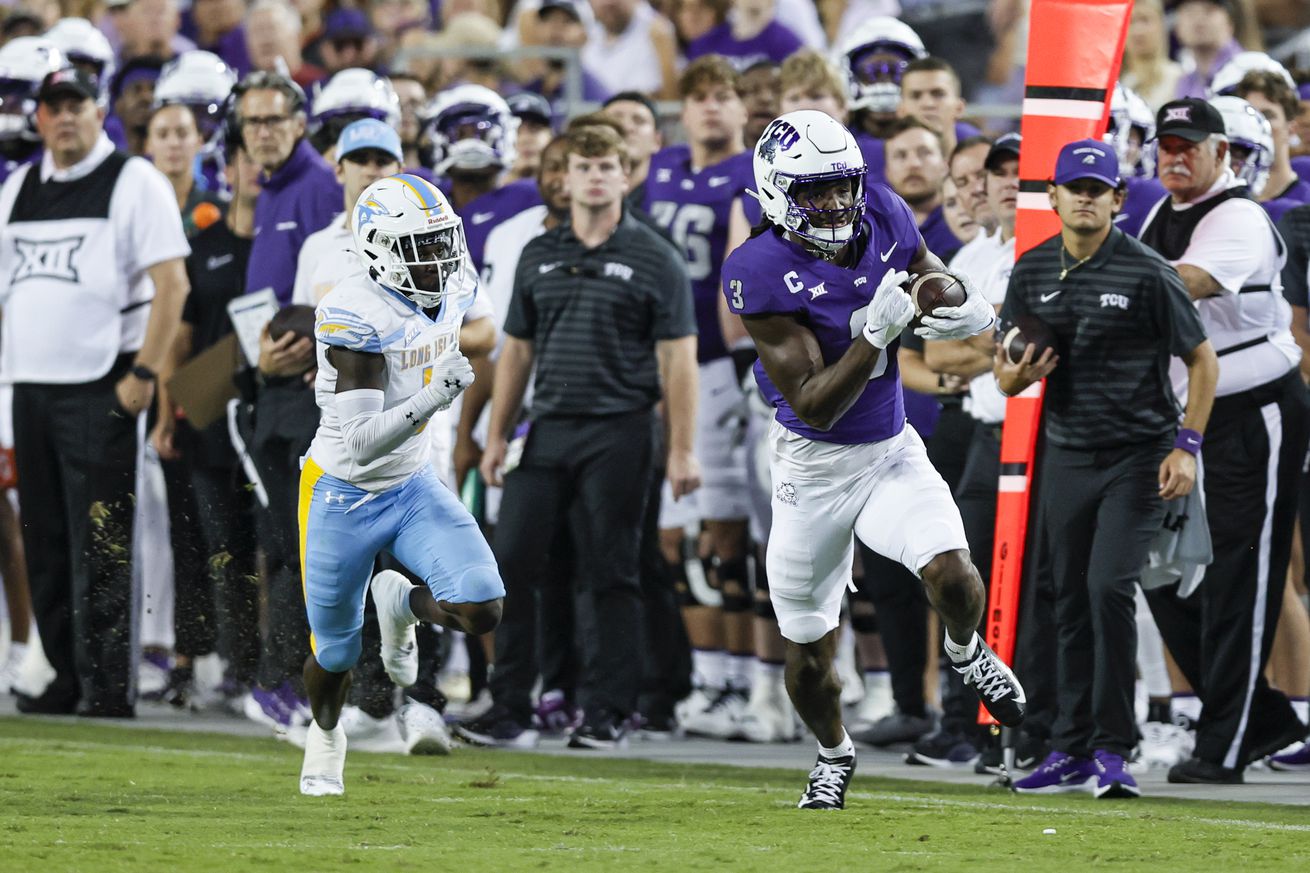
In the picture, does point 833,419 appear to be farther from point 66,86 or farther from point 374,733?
point 66,86

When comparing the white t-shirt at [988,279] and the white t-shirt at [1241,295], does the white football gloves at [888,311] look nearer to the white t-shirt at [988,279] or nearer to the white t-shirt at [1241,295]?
the white t-shirt at [988,279]

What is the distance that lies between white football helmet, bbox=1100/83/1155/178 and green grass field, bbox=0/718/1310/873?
3009mm

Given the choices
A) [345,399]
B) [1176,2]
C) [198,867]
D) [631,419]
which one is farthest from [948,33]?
[198,867]

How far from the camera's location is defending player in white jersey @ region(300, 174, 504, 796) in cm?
752

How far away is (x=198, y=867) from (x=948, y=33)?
9.41 meters

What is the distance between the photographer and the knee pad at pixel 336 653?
7680mm

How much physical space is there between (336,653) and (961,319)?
236 cm

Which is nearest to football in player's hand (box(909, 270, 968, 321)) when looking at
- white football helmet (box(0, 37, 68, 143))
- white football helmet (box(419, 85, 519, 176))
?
white football helmet (box(419, 85, 519, 176))

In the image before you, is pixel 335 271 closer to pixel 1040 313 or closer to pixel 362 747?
pixel 362 747

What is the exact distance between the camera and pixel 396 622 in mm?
7887

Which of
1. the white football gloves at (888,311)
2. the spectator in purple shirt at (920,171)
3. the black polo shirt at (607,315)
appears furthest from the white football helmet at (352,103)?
the white football gloves at (888,311)

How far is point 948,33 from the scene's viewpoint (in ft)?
46.4

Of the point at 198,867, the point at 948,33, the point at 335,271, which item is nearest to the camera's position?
the point at 198,867

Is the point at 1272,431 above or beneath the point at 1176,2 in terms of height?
beneath
